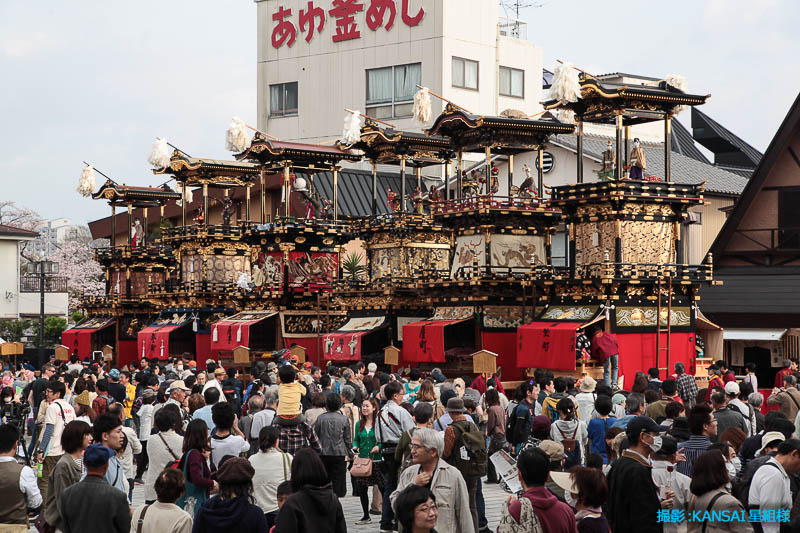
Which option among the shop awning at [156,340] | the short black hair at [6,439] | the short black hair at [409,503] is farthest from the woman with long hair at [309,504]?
the shop awning at [156,340]

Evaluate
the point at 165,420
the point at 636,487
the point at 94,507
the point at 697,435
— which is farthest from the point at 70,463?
the point at 697,435

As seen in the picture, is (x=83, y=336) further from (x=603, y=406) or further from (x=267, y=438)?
(x=267, y=438)

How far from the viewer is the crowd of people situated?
8.62 metres

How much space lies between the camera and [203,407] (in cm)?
1475

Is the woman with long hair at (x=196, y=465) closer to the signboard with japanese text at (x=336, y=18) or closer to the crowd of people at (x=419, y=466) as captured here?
the crowd of people at (x=419, y=466)

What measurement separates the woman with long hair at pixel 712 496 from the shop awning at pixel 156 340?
3926 cm

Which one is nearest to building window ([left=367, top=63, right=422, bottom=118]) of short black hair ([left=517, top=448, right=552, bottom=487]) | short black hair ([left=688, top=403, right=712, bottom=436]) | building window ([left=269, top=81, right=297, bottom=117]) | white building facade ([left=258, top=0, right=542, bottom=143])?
white building facade ([left=258, top=0, right=542, bottom=143])

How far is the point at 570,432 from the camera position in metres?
13.3

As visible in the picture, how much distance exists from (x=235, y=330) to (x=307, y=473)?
3483 cm

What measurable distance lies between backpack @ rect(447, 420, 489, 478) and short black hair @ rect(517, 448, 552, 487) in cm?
384

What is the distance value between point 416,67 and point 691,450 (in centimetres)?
4947

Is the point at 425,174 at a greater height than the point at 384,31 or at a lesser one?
lesser

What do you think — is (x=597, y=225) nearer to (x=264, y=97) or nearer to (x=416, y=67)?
(x=416, y=67)

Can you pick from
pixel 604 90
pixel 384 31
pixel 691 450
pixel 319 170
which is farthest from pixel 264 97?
pixel 691 450
